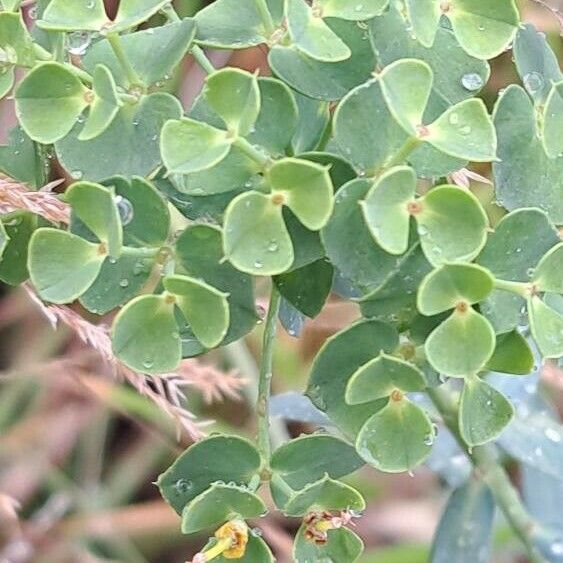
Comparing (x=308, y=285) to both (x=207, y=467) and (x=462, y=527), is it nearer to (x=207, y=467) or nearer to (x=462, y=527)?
(x=207, y=467)

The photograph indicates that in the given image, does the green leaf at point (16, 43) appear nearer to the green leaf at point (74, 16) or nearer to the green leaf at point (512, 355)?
the green leaf at point (74, 16)

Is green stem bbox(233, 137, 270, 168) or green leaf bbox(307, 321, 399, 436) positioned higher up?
green stem bbox(233, 137, 270, 168)

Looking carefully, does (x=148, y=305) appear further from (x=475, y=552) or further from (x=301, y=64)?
(x=475, y=552)

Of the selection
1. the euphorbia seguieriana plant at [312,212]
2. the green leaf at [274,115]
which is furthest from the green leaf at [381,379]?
the green leaf at [274,115]

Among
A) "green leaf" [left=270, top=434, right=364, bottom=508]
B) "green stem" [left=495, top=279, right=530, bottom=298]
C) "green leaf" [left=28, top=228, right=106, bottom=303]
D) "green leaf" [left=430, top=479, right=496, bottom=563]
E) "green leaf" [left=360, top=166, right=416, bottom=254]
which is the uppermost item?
"green leaf" [left=360, top=166, right=416, bottom=254]

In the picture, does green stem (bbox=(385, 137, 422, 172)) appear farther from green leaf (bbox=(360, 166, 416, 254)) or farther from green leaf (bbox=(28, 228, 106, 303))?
green leaf (bbox=(28, 228, 106, 303))

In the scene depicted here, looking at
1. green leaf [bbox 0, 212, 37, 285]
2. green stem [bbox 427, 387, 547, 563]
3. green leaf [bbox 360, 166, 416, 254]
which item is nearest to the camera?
green leaf [bbox 360, 166, 416, 254]

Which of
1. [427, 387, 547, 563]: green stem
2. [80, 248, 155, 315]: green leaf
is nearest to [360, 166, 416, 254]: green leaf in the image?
[80, 248, 155, 315]: green leaf

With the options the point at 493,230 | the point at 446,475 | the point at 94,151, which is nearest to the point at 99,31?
the point at 94,151
